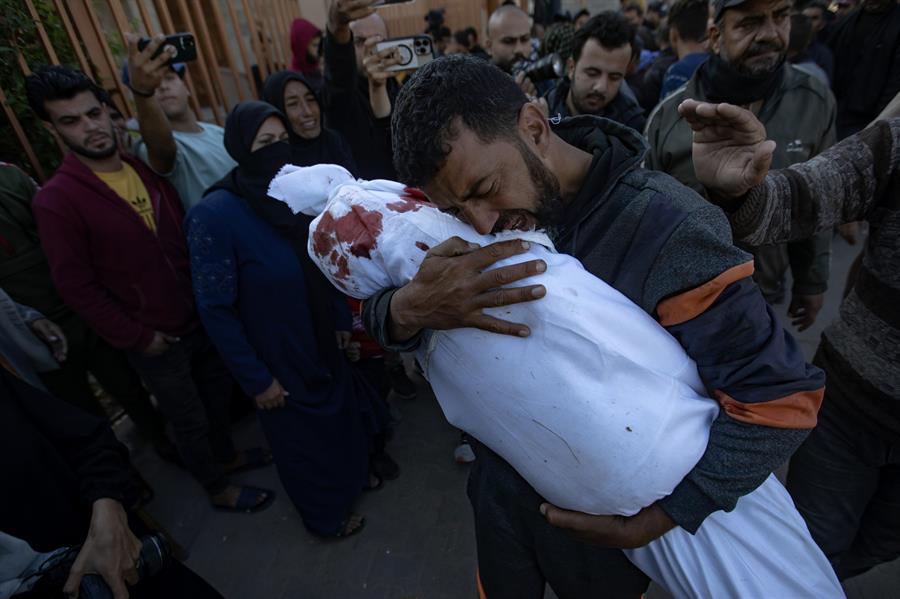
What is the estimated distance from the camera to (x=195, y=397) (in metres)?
2.82

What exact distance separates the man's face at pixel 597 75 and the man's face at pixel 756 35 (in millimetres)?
737

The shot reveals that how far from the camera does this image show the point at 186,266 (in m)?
2.81

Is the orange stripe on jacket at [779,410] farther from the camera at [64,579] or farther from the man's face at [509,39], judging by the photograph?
the man's face at [509,39]

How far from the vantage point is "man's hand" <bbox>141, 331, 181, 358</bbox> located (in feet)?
8.50

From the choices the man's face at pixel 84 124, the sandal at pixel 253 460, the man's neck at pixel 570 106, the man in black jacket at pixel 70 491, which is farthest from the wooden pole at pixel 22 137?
the man's neck at pixel 570 106

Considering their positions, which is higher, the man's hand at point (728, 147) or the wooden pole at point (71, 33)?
the wooden pole at point (71, 33)

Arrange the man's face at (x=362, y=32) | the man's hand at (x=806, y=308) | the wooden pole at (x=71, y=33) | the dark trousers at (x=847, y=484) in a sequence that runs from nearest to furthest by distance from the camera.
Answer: the dark trousers at (x=847, y=484) → the man's hand at (x=806, y=308) → the wooden pole at (x=71, y=33) → the man's face at (x=362, y=32)

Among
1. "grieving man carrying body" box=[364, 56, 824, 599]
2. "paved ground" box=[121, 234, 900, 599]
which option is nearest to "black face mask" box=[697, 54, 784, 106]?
"grieving man carrying body" box=[364, 56, 824, 599]

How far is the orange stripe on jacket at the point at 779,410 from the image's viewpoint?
2.98 ft

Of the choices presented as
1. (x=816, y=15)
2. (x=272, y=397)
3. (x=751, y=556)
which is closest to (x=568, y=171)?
(x=751, y=556)

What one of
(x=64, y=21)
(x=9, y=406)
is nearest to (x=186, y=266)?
(x=9, y=406)

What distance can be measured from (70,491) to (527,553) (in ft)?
4.90

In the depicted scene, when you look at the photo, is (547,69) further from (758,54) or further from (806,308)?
A: (806,308)

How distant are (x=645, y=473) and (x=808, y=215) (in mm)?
988
